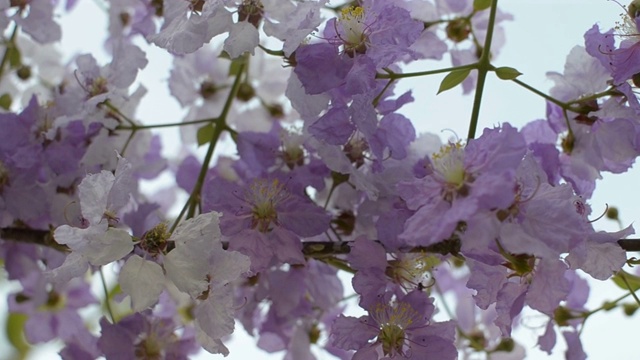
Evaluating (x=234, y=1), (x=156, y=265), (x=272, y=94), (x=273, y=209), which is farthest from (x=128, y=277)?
(x=272, y=94)

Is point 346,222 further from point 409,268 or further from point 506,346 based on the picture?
point 506,346

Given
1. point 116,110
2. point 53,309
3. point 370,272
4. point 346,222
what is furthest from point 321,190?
point 53,309

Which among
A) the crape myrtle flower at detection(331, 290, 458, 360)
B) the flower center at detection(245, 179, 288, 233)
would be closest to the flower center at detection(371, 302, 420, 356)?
the crape myrtle flower at detection(331, 290, 458, 360)

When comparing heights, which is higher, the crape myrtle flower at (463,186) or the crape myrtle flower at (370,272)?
the crape myrtle flower at (370,272)

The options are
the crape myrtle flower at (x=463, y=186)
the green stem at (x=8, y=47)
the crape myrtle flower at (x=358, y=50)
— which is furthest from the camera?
the green stem at (x=8, y=47)

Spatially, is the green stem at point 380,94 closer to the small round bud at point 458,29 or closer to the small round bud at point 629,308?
the small round bud at point 458,29

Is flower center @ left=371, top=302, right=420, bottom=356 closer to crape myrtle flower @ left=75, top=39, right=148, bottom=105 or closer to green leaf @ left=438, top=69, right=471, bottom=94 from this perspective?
green leaf @ left=438, top=69, right=471, bottom=94

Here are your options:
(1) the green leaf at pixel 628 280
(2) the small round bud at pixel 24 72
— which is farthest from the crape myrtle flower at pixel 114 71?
(1) the green leaf at pixel 628 280
